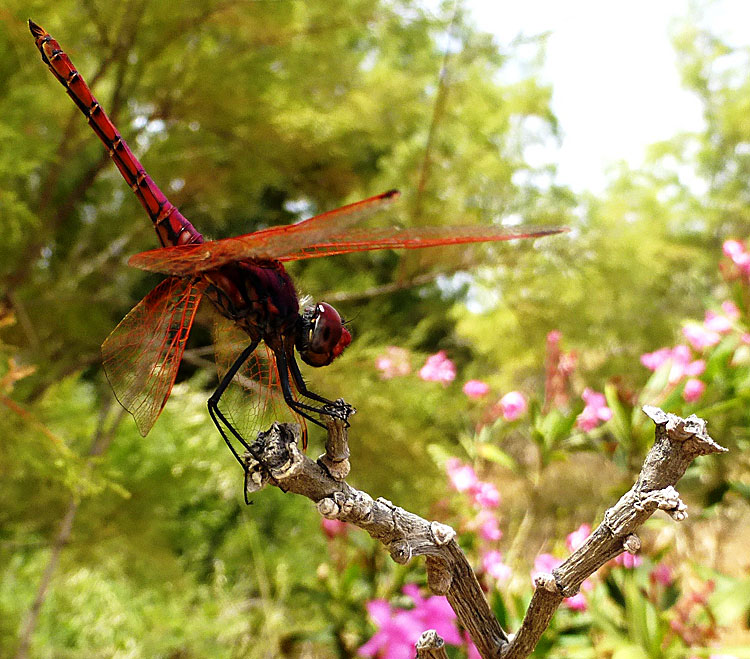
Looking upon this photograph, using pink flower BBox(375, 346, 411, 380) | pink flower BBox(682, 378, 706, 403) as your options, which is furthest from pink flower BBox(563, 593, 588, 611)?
pink flower BBox(375, 346, 411, 380)

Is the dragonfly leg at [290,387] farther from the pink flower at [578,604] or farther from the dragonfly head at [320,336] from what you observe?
the pink flower at [578,604]

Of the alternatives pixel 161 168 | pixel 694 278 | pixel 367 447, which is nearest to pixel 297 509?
pixel 367 447

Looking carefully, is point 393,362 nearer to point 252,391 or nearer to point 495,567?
point 495,567

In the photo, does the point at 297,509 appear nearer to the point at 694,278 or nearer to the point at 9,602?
the point at 9,602

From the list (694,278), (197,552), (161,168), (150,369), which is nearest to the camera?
(150,369)

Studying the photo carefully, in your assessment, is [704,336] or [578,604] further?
[704,336]

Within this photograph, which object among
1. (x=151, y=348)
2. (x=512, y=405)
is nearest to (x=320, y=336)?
(x=151, y=348)
